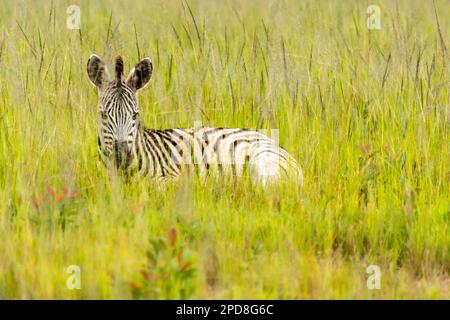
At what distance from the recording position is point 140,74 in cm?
746

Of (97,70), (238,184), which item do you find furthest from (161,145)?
(238,184)

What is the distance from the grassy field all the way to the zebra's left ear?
0.64m

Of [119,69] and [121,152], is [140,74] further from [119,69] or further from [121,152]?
[121,152]

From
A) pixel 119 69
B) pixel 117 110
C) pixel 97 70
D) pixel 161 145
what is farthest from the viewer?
pixel 161 145

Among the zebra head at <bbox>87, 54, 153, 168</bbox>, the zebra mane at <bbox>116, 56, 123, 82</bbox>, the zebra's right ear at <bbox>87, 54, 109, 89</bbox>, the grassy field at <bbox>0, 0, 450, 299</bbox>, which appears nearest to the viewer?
the grassy field at <bbox>0, 0, 450, 299</bbox>

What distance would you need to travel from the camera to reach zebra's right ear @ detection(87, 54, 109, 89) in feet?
24.3

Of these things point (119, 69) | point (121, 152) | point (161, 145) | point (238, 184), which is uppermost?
point (119, 69)

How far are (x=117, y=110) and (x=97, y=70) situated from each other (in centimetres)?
54

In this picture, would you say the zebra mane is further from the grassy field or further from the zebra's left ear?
the grassy field

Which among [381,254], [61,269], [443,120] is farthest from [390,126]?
[61,269]

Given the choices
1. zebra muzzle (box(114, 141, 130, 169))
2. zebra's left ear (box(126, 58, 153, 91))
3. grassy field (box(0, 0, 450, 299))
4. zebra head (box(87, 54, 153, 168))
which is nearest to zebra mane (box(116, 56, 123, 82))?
zebra head (box(87, 54, 153, 168))

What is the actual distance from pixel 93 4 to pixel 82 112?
4962 mm

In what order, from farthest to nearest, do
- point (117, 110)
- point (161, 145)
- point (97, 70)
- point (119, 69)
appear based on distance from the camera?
point (161, 145) < point (97, 70) < point (119, 69) < point (117, 110)

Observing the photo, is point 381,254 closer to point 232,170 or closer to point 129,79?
point 232,170
